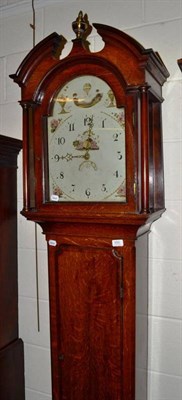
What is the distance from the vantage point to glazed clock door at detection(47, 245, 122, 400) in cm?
113

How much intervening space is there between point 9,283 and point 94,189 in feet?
2.31

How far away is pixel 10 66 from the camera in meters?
1.64

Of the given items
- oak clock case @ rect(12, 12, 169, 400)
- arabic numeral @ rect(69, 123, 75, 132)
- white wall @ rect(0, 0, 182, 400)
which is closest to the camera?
oak clock case @ rect(12, 12, 169, 400)

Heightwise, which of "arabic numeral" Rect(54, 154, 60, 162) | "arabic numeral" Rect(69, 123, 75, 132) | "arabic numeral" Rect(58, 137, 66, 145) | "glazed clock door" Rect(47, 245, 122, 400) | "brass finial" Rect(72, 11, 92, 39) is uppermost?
"brass finial" Rect(72, 11, 92, 39)

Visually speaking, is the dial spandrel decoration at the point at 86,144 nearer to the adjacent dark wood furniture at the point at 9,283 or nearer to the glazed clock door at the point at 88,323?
the glazed clock door at the point at 88,323

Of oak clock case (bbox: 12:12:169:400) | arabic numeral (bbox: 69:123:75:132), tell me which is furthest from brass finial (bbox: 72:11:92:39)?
arabic numeral (bbox: 69:123:75:132)

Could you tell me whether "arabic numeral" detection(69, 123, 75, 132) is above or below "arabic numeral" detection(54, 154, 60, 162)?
above

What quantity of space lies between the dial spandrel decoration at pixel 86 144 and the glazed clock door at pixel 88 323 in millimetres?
198

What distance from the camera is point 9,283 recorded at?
1.57 m

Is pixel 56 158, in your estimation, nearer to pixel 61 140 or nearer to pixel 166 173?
pixel 61 140

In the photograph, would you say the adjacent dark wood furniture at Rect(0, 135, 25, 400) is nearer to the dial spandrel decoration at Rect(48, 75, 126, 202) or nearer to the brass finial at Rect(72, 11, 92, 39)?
the dial spandrel decoration at Rect(48, 75, 126, 202)

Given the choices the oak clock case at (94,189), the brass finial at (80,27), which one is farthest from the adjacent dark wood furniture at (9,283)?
the brass finial at (80,27)

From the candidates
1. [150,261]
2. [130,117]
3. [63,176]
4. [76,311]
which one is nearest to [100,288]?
[76,311]

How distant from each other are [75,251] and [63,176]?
257 mm
